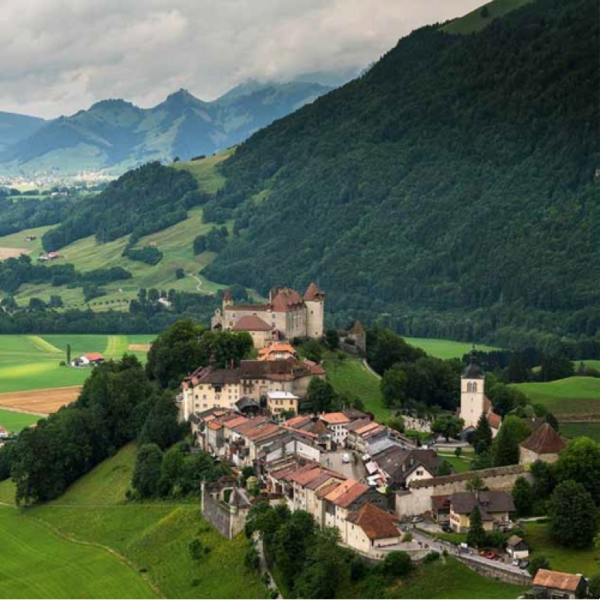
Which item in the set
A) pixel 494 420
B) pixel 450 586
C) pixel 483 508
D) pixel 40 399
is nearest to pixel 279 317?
pixel 494 420

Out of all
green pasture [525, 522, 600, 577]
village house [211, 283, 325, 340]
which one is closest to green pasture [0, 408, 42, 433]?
village house [211, 283, 325, 340]

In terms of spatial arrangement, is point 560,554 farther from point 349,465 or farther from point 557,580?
point 349,465

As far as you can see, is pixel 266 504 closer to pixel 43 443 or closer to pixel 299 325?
pixel 43 443

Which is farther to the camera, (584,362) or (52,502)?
(584,362)

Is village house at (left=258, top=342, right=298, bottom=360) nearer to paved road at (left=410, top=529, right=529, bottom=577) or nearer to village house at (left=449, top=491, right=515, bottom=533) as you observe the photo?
village house at (left=449, top=491, right=515, bottom=533)

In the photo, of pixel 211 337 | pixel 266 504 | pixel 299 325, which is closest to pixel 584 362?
pixel 299 325

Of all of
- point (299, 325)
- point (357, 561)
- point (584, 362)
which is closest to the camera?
point (357, 561)
